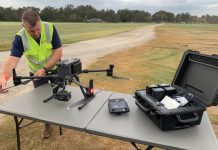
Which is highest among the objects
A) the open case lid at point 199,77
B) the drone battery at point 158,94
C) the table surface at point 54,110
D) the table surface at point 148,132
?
the open case lid at point 199,77

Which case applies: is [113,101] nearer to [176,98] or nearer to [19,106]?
[176,98]

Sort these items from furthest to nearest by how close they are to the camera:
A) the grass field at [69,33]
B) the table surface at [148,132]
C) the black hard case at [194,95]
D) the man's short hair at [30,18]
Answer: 1. the grass field at [69,33]
2. the man's short hair at [30,18]
3. the black hard case at [194,95]
4. the table surface at [148,132]

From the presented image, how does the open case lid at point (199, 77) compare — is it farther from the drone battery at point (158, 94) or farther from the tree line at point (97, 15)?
the tree line at point (97, 15)

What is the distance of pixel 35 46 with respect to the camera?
3.66 m

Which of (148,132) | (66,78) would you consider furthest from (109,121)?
(66,78)

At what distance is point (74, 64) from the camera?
284 centimetres

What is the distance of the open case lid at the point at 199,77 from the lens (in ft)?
7.82

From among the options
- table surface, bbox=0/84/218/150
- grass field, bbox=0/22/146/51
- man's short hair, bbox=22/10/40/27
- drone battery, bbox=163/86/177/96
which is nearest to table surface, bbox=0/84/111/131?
table surface, bbox=0/84/218/150

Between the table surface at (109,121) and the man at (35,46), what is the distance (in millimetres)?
533

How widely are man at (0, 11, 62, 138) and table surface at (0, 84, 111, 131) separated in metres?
0.38

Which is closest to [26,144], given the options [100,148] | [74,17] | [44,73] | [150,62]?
[100,148]

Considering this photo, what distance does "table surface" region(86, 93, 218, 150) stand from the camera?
2158mm

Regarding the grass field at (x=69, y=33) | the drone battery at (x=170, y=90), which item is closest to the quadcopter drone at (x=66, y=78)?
the drone battery at (x=170, y=90)

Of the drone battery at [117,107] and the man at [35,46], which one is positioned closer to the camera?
the drone battery at [117,107]
